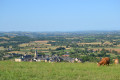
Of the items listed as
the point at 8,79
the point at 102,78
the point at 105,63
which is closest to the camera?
the point at 8,79

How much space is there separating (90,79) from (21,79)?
317 centimetres

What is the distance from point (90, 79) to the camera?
340 inches

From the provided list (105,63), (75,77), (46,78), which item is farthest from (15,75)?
(105,63)

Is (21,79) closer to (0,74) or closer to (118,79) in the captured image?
(0,74)

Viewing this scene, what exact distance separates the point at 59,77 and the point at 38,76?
1011 millimetres

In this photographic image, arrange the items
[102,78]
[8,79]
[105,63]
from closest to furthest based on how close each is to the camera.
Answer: [8,79]
[102,78]
[105,63]

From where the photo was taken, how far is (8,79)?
8.23 metres

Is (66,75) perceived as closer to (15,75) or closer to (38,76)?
(38,76)

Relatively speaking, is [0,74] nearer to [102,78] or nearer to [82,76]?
[82,76]

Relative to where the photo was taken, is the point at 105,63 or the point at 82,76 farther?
the point at 105,63

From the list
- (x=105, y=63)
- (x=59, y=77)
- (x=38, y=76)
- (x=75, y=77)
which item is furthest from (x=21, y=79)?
(x=105, y=63)

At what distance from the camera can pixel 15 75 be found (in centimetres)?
897

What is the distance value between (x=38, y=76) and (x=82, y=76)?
85.2 inches

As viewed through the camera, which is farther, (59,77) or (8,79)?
(59,77)
